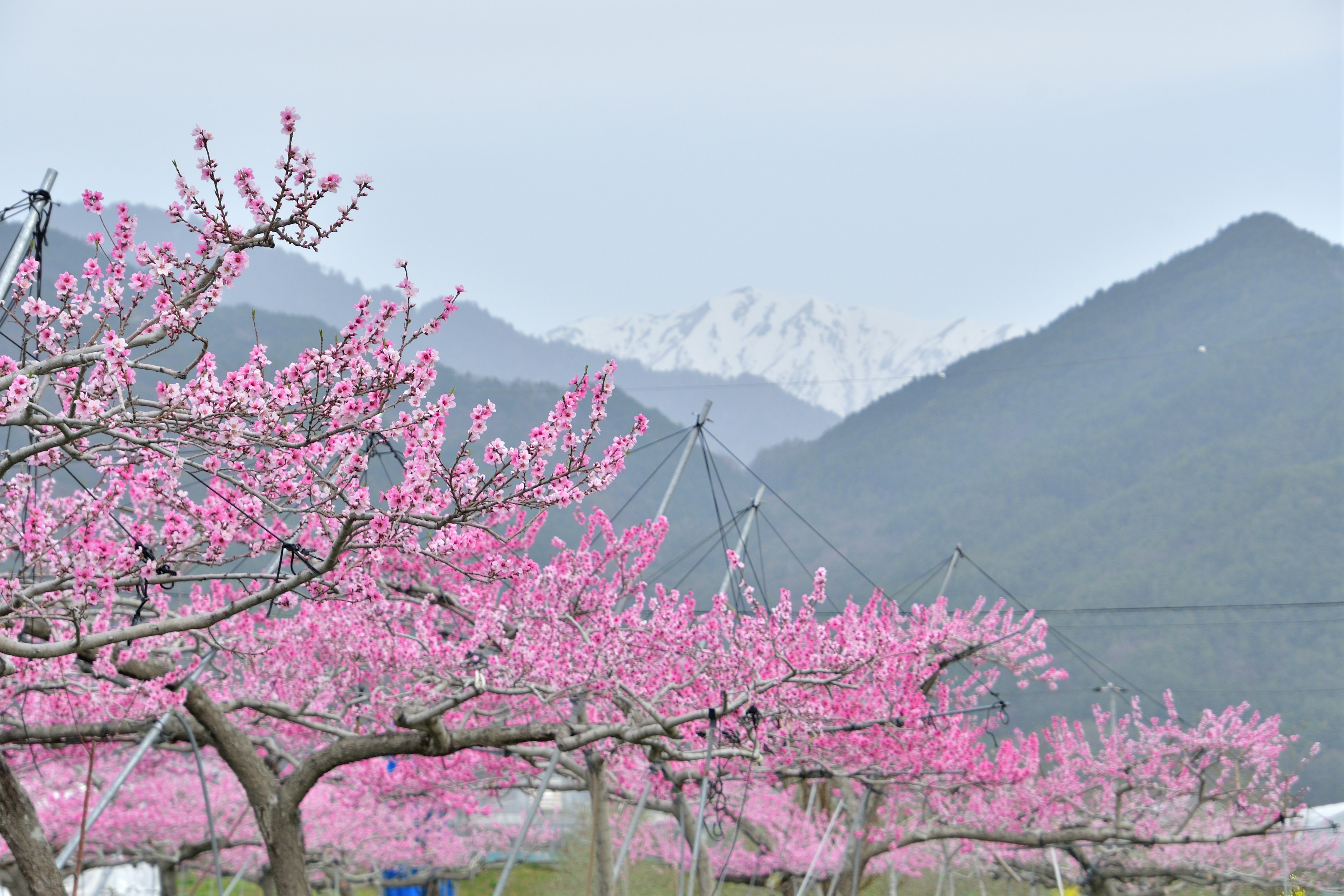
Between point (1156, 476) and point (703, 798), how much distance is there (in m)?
44.9

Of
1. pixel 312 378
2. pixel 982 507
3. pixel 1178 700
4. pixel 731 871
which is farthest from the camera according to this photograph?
pixel 982 507

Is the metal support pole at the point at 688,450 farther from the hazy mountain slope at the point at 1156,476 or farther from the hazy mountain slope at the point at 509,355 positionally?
the hazy mountain slope at the point at 509,355

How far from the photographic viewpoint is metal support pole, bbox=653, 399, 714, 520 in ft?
32.6

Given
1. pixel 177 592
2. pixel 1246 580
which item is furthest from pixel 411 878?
pixel 1246 580

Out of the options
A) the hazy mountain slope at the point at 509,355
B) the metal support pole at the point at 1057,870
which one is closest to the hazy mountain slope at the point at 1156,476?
the metal support pole at the point at 1057,870

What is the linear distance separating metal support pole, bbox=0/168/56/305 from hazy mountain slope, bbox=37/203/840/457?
336ft

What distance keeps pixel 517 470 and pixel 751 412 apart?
115276 mm

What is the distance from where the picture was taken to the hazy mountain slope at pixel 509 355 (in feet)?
372

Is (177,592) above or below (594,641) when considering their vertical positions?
above

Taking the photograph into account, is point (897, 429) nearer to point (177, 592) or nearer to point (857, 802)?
point (857, 802)

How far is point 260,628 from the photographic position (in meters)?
11.2

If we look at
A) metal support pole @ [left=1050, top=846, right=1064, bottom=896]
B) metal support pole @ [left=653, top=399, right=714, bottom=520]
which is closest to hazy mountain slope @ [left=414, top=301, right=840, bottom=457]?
metal support pole @ [left=1050, top=846, right=1064, bottom=896]

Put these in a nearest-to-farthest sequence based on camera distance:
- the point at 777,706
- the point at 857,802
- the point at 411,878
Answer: the point at 777,706 < the point at 857,802 < the point at 411,878

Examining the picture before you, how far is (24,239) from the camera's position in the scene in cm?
544
